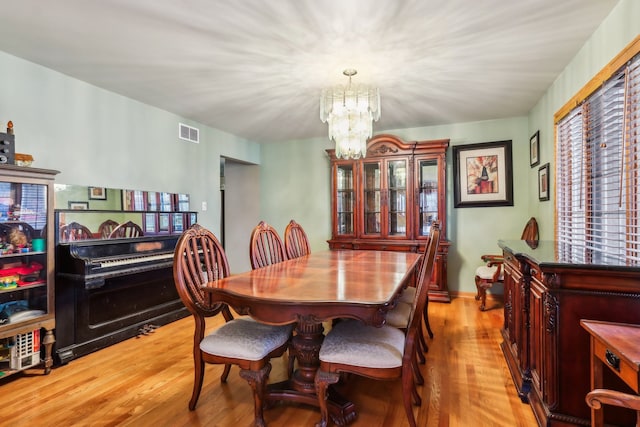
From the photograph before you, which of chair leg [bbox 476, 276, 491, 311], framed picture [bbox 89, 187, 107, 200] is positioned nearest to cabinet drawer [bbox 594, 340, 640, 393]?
chair leg [bbox 476, 276, 491, 311]

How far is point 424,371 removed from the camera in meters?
2.39

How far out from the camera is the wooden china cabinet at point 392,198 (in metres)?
4.30

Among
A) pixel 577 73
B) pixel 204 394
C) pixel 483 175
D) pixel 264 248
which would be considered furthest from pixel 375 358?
pixel 483 175

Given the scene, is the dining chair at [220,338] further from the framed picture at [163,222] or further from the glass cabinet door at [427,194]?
the glass cabinet door at [427,194]

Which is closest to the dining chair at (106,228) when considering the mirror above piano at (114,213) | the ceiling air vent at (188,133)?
the mirror above piano at (114,213)

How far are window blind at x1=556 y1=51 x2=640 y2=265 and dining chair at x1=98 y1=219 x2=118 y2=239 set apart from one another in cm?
347

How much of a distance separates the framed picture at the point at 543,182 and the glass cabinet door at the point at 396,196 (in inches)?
59.2

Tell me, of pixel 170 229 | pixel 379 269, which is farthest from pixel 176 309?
pixel 379 269

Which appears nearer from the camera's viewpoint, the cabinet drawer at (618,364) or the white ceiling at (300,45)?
the cabinet drawer at (618,364)

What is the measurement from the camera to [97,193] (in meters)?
3.05

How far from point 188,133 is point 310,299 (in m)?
3.46

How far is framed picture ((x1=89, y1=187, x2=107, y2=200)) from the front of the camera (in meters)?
3.01

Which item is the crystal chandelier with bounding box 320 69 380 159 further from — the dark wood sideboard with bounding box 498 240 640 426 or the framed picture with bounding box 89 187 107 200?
the framed picture with bounding box 89 187 107 200

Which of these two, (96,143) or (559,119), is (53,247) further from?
(559,119)
